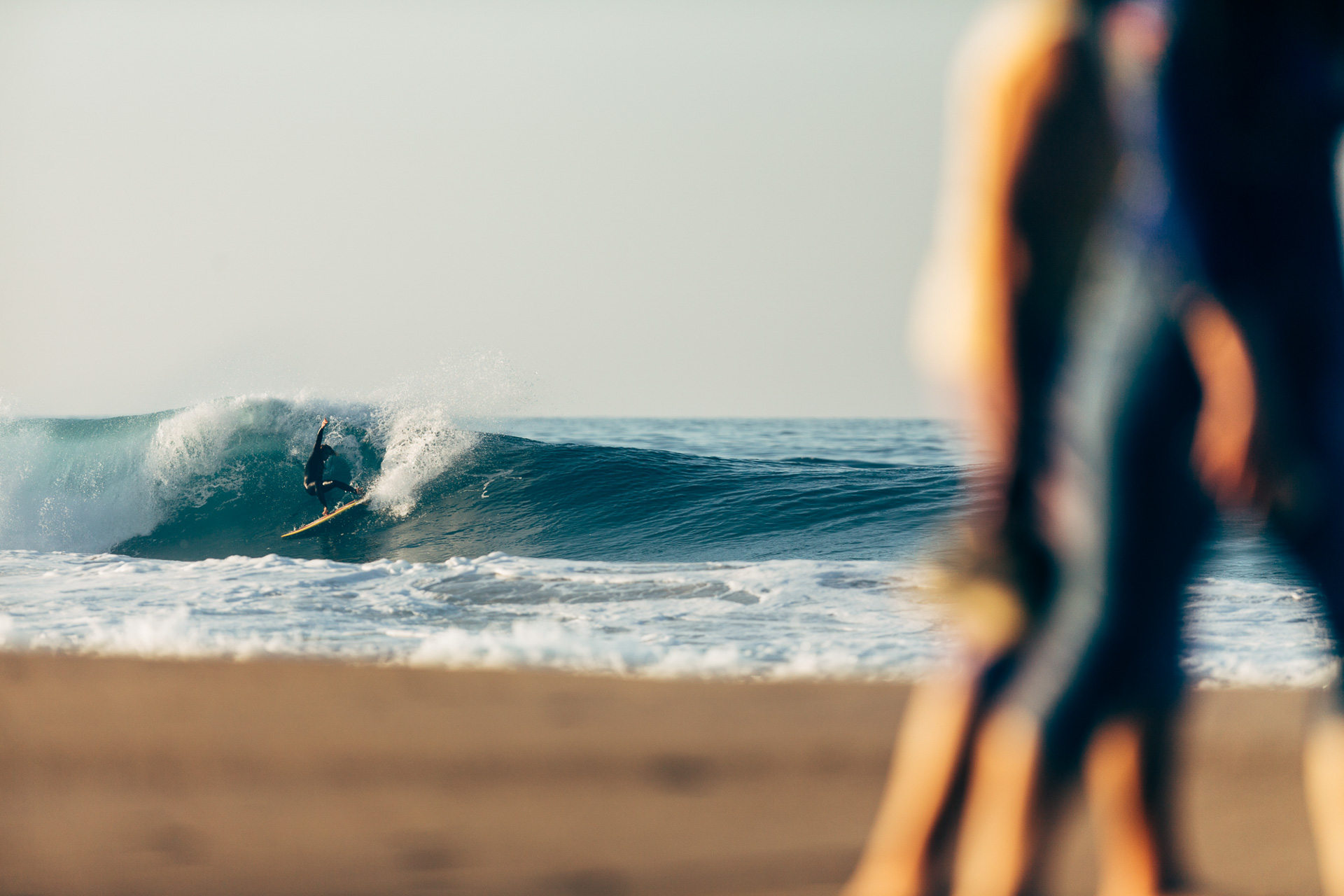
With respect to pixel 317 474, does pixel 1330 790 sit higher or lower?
higher

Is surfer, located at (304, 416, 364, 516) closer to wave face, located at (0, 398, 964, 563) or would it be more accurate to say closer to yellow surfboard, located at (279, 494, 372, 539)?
yellow surfboard, located at (279, 494, 372, 539)

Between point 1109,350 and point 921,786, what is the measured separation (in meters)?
0.39

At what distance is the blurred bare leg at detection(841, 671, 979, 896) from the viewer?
0.75 m

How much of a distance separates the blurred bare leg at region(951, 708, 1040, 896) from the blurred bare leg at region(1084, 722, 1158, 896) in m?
0.20

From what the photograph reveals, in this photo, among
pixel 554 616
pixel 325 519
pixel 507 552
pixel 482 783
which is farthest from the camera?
pixel 325 519

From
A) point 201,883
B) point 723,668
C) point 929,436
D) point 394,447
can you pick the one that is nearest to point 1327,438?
point 201,883

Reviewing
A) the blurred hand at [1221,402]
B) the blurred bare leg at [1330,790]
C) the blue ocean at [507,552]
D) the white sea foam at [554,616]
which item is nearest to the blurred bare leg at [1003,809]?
the blue ocean at [507,552]

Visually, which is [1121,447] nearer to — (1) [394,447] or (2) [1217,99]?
(2) [1217,99]

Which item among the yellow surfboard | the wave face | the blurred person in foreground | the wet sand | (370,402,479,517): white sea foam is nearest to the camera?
the blurred person in foreground

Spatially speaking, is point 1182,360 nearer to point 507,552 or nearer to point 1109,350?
point 1109,350

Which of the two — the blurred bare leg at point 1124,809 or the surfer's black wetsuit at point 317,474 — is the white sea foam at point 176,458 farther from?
the blurred bare leg at point 1124,809

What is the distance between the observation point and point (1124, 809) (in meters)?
0.88

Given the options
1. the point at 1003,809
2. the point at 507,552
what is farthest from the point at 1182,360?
the point at 507,552

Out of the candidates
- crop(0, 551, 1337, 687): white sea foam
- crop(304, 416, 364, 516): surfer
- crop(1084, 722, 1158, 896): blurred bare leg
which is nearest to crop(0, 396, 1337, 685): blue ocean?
crop(0, 551, 1337, 687): white sea foam
